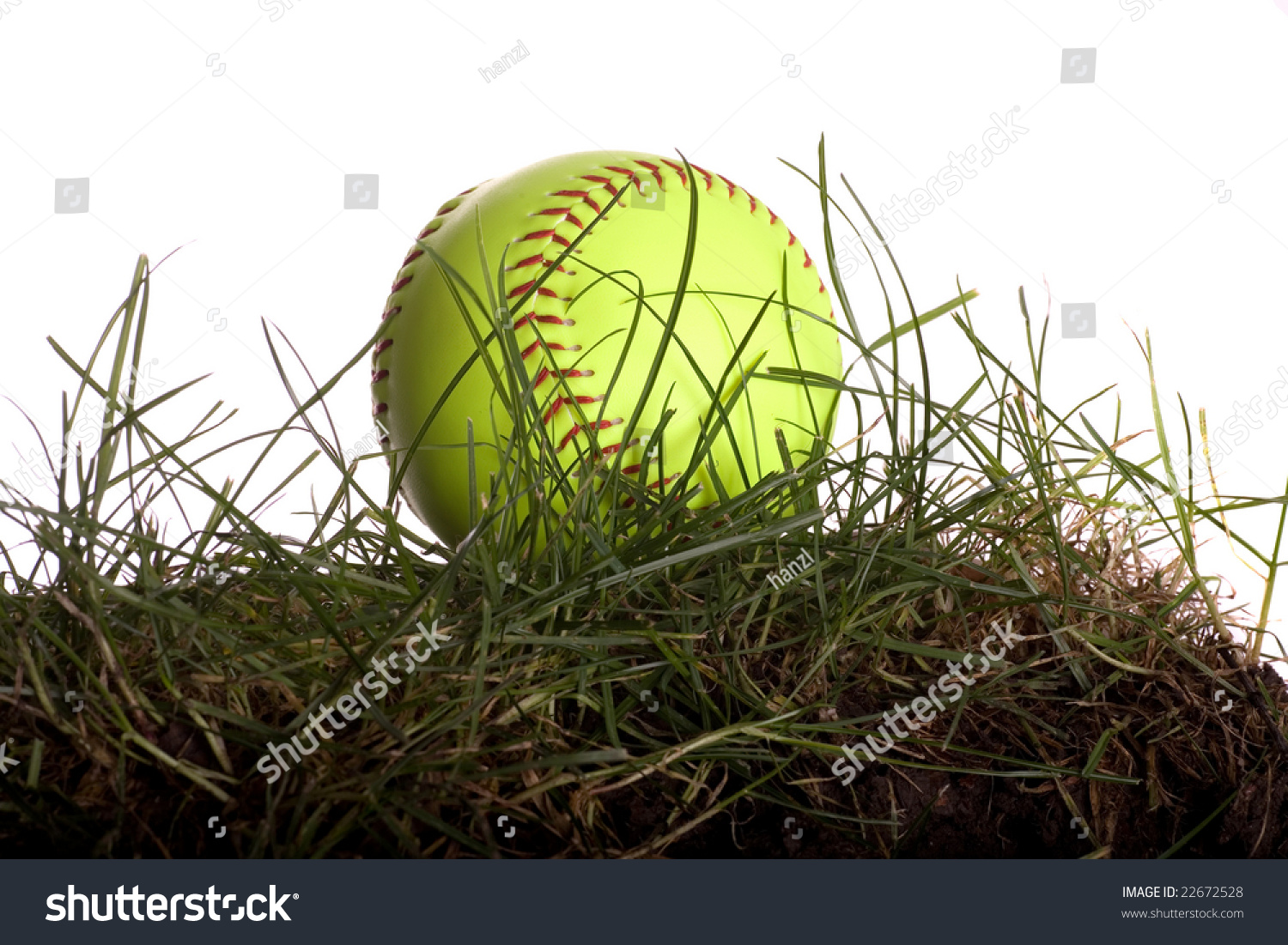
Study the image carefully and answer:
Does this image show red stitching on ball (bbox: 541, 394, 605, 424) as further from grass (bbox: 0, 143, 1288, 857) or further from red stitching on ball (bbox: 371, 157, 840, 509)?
grass (bbox: 0, 143, 1288, 857)

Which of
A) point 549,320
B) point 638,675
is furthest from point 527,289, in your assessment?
point 638,675

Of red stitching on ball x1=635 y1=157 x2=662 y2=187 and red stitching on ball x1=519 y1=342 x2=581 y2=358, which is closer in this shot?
red stitching on ball x1=519 y1=342 x2=581 y2=358

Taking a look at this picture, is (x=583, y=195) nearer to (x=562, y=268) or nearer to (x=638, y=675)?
(x=562, y=268)

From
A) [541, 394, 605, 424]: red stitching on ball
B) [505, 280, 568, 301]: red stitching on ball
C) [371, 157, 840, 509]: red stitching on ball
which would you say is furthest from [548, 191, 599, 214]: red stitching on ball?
[541, 394, 605, 424]: red stitching on ball

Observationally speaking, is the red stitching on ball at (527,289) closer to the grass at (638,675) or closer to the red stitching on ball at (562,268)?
the red stitching on ball at (562,268)

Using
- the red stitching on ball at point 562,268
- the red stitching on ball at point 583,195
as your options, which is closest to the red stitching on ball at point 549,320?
the red stitching on ball at point 562,268

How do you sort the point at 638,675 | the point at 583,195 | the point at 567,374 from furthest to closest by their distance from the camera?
the point at 583,195 < the point at 567,374 < the point at 638,675

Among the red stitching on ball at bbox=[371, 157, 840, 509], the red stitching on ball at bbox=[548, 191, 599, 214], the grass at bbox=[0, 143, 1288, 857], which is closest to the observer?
the grass at bbox=[0, 143, 1288, 857]
